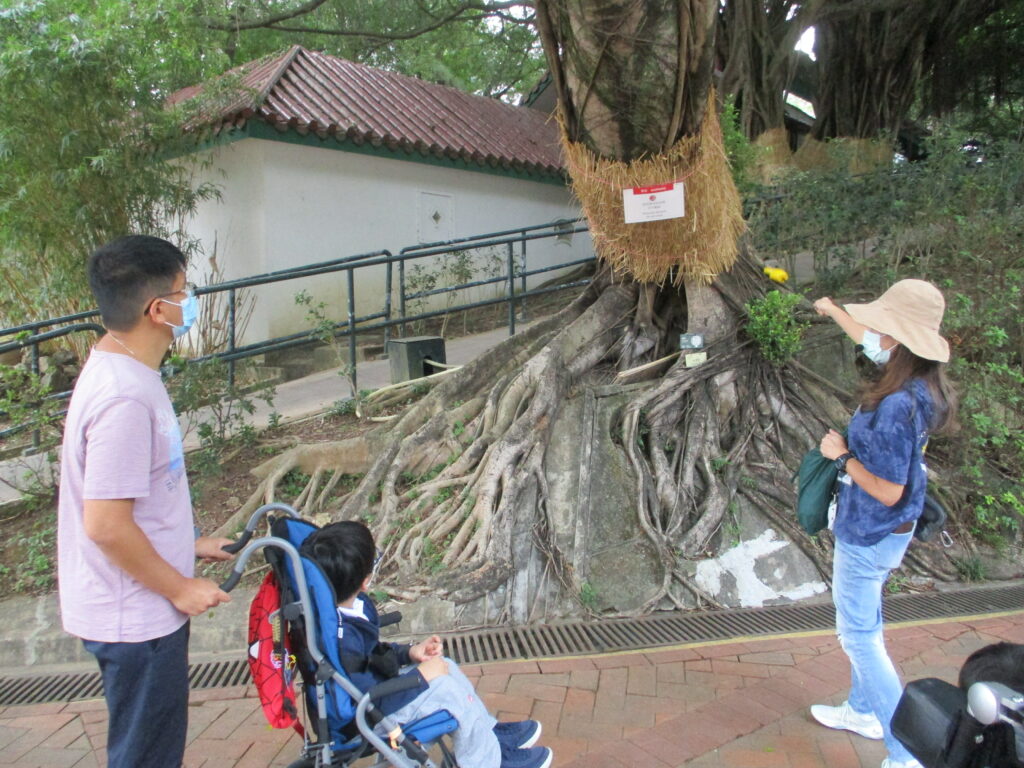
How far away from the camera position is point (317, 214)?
9688mm

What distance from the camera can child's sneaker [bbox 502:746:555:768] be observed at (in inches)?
108

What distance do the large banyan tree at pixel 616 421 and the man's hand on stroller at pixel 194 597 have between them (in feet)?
6.64

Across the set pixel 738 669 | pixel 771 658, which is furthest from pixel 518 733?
pixel 771 658

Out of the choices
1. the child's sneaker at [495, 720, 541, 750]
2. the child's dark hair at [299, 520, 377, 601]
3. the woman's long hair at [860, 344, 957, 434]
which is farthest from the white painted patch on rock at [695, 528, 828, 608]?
the child's dark hair at [299, 520, 377, 601]

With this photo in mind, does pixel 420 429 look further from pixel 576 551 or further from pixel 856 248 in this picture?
pixel 856 248

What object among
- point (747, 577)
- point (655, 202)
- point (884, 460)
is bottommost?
point (747, 577)

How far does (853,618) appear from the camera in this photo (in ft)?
9.46

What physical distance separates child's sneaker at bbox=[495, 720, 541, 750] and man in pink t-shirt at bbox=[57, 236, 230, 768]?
3.63 ft

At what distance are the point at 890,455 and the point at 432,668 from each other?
1655 millimetres

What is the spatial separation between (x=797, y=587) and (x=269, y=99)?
768cm

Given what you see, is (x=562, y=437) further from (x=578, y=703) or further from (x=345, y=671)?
(x=345, y=671)

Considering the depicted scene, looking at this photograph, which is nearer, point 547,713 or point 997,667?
point 997,667

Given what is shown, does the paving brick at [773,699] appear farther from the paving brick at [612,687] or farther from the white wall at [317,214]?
the white wall at [317,214]

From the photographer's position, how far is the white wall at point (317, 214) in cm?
913
